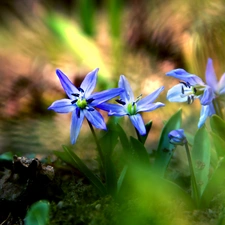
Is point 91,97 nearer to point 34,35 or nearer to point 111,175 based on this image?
point 111,175

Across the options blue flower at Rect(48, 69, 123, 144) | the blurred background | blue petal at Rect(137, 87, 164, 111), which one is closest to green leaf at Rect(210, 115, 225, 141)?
Answer: blue petal at Rect(137, 87, 164, 111)

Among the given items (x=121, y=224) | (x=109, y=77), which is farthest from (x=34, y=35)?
(x=121, y=224)

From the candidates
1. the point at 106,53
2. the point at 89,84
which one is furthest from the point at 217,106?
the point at 106,53

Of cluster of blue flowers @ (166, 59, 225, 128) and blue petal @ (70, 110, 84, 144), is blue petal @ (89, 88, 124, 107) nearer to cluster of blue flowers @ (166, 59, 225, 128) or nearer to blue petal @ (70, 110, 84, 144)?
blue petal @ (70, 110, 84, 144)

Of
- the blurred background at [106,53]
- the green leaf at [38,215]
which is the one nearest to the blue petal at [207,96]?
the green leaf at [38,215]

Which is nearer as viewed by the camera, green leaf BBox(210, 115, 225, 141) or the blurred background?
green leaf BBox(210, 115, 225, 141)

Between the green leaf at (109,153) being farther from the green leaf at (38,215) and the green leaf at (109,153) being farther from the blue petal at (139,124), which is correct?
the green leaf at (38,215)
